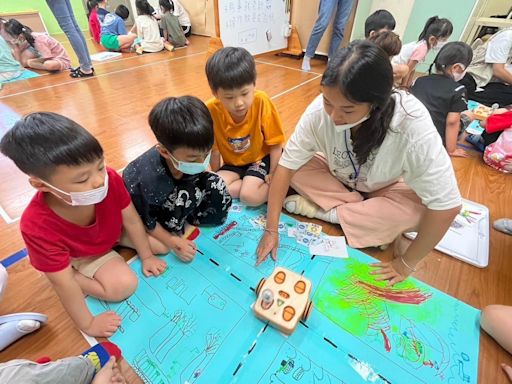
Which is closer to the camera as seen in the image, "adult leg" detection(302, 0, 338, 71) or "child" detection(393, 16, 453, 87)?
"child" detection(393, 16, 453, 87)

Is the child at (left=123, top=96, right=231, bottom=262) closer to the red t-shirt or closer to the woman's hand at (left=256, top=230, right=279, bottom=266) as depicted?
the red t-shirt

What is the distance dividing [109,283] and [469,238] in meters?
1.23

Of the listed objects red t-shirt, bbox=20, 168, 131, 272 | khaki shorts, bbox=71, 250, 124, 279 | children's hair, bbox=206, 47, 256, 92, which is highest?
children's hair, bbox=206, 47, 256, 92

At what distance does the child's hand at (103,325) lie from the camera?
69 centimetres

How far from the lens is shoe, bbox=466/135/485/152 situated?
61.6 inches

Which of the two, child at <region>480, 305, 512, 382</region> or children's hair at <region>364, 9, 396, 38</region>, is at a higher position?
children's hair at <region>364, 9, 396, 38</region>

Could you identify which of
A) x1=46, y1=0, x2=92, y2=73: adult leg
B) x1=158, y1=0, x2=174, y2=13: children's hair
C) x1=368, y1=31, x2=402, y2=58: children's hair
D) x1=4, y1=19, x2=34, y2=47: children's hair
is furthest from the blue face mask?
x1=158, y1=0, x2=174, y2=13: children's hair

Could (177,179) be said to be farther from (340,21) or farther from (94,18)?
(94,18)

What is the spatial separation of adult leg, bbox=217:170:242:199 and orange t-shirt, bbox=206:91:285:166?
0.25ft

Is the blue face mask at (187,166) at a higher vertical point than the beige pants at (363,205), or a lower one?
higher

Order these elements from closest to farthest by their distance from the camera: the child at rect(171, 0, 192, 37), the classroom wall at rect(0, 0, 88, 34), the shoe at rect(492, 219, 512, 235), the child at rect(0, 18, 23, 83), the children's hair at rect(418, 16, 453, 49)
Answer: the shoe at rect(492, 219, 512, 235)
the children's hair at rect(418, 16, 453, 49)
the child at rect(0, 18, 23, 83)
the classroom wall at rect(0, 0, 88, 34)
the child at rect(171, 0, 192, 37)

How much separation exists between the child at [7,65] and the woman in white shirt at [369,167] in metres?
2.87

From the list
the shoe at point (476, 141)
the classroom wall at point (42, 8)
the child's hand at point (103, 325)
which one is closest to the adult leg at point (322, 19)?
the shoe at point (476, 141)

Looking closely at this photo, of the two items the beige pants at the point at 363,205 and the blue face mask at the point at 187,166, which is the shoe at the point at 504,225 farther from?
the blue face mask at the point at 187,166
